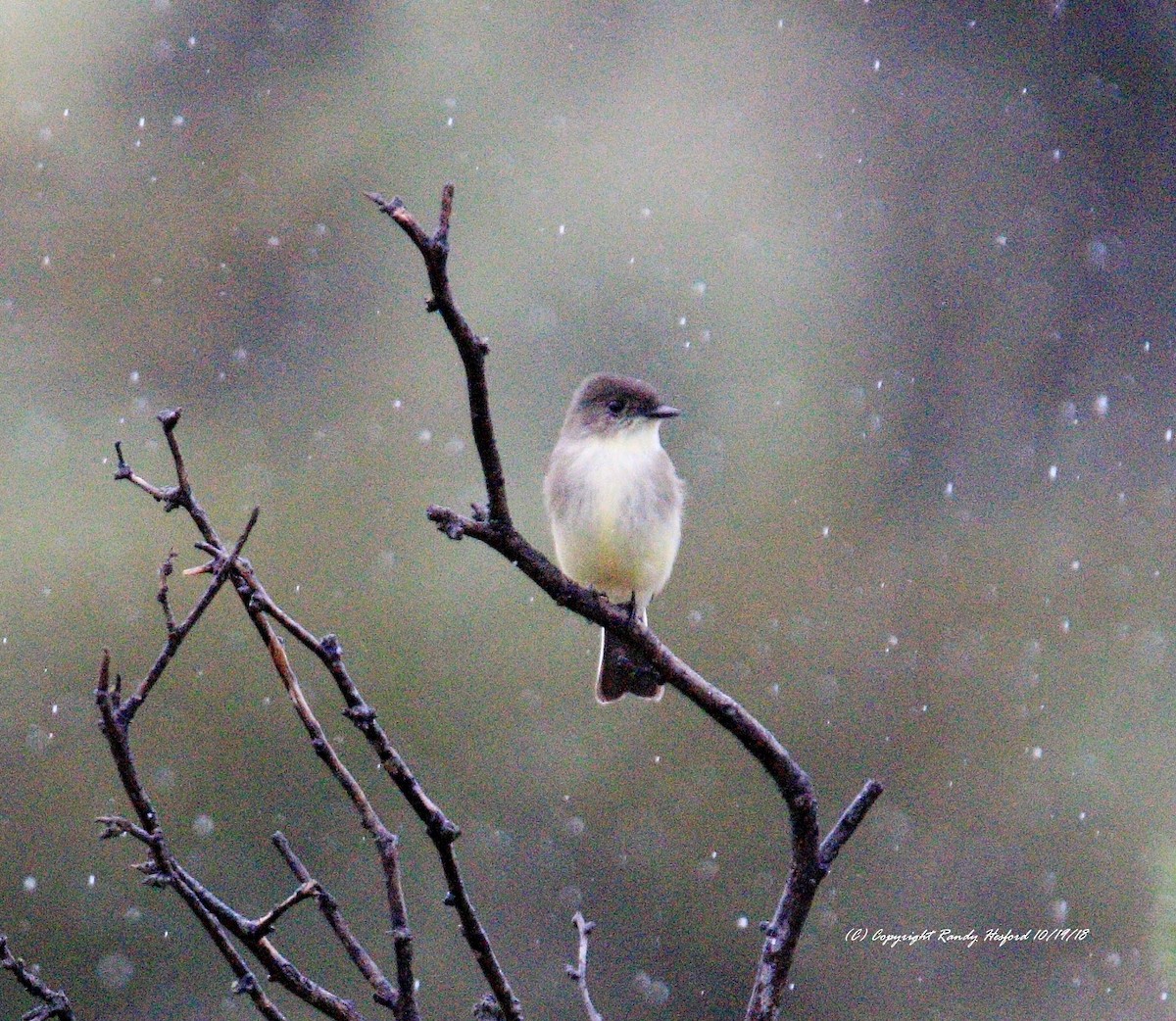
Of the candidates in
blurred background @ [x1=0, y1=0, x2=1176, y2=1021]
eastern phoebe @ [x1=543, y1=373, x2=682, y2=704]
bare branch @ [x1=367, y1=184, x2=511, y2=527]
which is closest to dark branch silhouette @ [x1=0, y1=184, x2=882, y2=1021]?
bare branch @ [x1=367, y1=184, x2=511, y2=527]

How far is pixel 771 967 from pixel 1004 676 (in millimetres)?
5604

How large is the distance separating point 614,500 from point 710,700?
1.40m

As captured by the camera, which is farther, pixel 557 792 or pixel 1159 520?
pixel 1159 520

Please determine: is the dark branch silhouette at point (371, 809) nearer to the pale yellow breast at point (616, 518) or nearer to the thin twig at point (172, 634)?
the thin twig at point (172, 634)

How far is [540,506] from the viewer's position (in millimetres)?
6035

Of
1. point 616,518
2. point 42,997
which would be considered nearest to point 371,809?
point 42,997

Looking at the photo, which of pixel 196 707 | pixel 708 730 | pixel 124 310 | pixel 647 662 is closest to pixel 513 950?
pixel 708 730

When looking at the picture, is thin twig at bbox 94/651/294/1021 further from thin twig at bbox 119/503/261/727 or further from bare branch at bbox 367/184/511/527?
bare branch at bbox 367/184/511/527

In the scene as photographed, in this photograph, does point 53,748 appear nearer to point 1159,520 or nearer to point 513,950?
point 513,950

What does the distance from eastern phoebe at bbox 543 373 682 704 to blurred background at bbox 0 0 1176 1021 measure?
109 inches

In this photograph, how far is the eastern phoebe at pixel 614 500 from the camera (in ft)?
10.0

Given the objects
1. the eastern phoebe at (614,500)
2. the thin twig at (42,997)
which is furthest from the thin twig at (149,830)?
the eastern phoebe at (614,500)

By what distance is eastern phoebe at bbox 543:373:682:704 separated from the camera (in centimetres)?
305

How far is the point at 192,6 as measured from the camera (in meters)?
8.61
